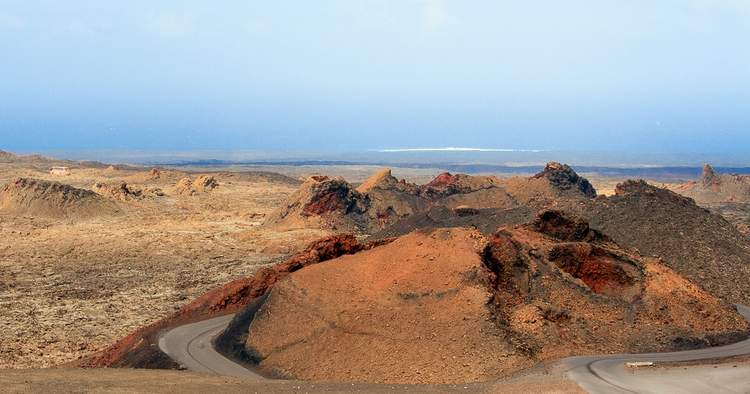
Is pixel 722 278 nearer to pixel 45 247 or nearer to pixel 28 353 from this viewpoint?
pixel 28 353

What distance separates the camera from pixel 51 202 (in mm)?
89188

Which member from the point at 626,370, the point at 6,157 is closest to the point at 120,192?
the point at 626,370

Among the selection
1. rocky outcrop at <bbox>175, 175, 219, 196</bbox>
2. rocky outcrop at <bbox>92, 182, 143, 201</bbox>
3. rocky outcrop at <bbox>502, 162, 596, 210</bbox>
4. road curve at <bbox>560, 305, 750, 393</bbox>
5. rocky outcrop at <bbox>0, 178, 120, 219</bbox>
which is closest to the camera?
road curve at <bbox>560, 305, 750, 393</bbox>

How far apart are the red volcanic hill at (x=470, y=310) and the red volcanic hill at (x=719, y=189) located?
3237 inches

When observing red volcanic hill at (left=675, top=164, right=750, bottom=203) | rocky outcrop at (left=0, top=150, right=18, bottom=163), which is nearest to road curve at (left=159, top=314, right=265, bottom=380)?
red volcanic hill at (left=675, top=164, right=750, bottom=203)

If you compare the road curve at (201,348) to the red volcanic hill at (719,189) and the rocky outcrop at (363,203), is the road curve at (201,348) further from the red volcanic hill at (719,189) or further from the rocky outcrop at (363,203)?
the red volcanic hill at (719,189)

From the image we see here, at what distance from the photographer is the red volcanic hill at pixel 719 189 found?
114312mm

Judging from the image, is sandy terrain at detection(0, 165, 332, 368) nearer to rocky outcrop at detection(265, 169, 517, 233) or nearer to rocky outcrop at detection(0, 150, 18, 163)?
rocky outcrop at detection(265, 169, 517, 233)

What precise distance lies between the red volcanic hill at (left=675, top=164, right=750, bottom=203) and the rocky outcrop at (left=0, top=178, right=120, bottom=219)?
71.2m

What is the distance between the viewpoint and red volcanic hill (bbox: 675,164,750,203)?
114m

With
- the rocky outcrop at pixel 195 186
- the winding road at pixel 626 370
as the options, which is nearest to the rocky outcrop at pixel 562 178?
the rocky outcrop at pixel 195 186

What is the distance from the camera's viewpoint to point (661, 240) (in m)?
51.1

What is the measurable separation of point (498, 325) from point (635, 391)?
5.71m

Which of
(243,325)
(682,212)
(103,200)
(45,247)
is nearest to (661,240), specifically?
(682,212)
